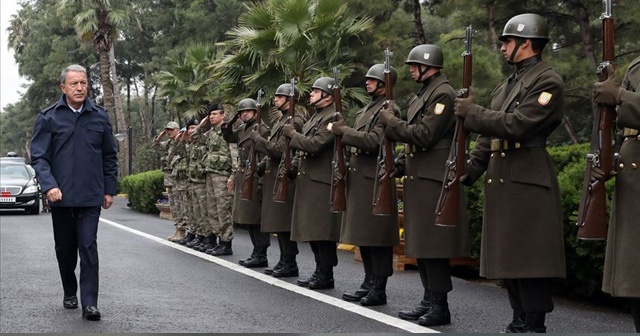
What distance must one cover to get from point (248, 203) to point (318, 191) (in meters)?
2.28

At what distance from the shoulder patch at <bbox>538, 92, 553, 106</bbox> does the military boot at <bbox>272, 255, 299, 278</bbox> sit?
15.7 feet

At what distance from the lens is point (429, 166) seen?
679cm

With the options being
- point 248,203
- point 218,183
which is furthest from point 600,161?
point 218,183

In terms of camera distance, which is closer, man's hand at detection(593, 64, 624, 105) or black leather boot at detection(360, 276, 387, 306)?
man's hand at detection(593, 64, 624, 105)

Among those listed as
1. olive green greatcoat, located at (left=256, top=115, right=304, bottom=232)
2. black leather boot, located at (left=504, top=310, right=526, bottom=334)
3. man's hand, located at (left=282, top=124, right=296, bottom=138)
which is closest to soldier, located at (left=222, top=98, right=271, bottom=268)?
olive green greatcoat, located at (left=256, top=115, right=304, bottom=232)

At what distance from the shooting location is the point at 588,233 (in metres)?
4.88

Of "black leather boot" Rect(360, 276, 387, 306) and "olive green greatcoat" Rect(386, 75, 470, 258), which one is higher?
"olive green greatcoat" Rect(386, 75, 470, 258)

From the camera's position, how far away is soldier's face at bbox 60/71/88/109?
23.4 ft

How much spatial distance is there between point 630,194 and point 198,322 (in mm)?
3384

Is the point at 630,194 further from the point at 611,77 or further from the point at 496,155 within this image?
the point at 496,155

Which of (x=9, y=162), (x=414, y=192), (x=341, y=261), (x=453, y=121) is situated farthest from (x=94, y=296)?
(x=9, y=162)

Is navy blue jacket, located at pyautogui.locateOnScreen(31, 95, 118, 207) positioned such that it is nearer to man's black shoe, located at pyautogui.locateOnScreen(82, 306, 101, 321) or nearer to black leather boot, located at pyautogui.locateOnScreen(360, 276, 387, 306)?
man's black shoe, located at pyautogui.locateOnScreen(82, 306, 101, 321)

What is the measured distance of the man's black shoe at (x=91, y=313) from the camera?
692 cm

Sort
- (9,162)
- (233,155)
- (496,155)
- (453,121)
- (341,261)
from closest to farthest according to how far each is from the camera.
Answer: (496,155)
(453,121)
(341,261)
(233,155)
(9,162)
